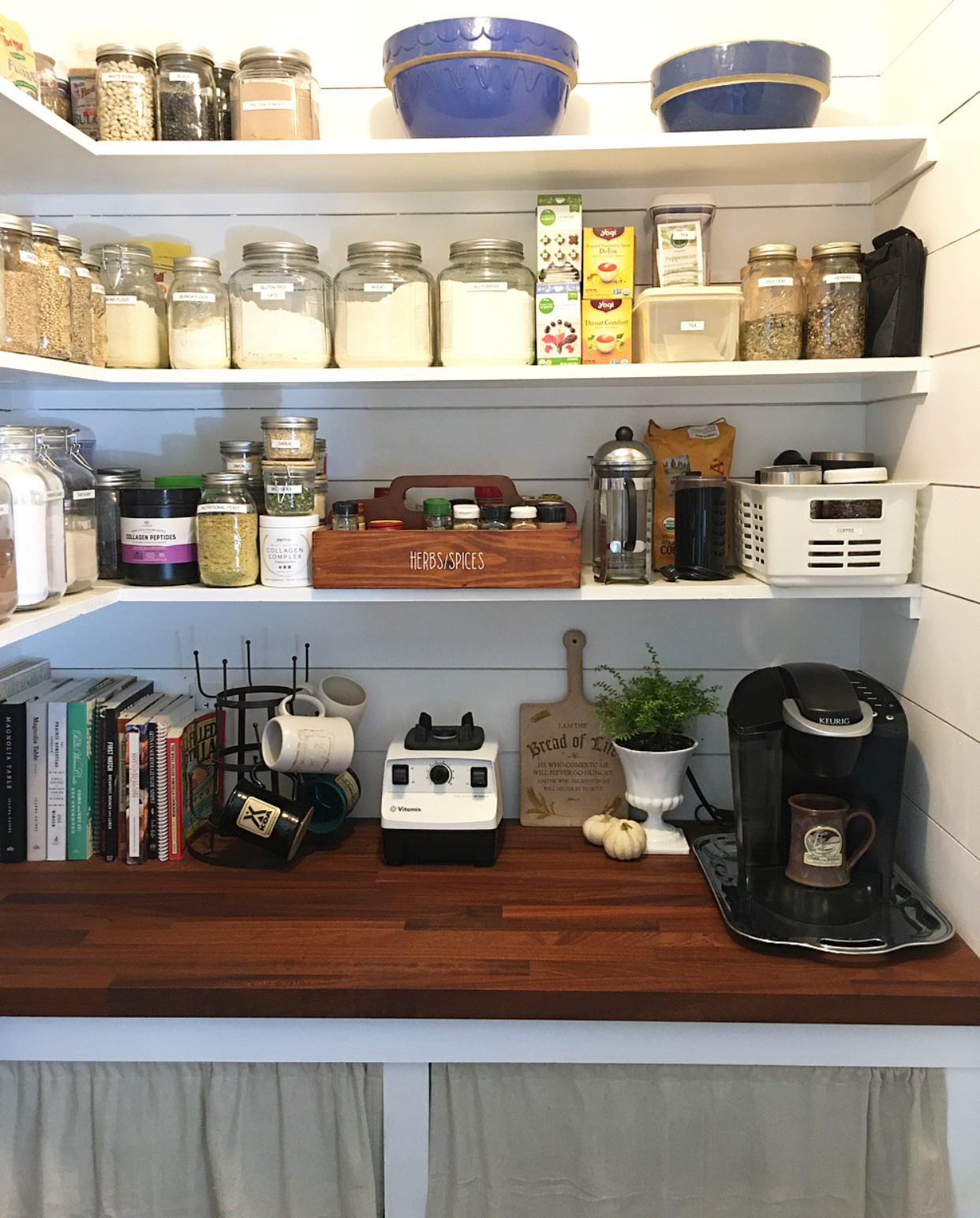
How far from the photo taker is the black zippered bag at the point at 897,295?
156 centimetres

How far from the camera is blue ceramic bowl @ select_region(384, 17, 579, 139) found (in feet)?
4.98

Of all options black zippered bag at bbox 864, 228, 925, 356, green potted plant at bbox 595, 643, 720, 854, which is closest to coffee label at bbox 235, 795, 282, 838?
green potted plant at bbox 595, 643, 720, 854

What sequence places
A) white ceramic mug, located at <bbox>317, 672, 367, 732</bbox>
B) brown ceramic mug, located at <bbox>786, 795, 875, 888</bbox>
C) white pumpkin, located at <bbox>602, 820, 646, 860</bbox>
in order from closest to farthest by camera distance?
1. brown ceramic mug, located at <bbox>786, 795, 875, 888</bbox>
2. white pumpkin, located at <bbox>602, 820, 646, 860</bbox>
3. white ceramic mug, located at <bbox>317, 672, 367, 732</bbox>

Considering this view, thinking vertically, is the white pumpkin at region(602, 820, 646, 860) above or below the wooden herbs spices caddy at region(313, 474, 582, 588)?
below

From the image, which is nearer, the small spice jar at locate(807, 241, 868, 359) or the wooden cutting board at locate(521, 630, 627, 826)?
the small spice jar at locate(807, 241, 868, 359)

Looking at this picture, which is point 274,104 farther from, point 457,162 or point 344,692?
point 344,692

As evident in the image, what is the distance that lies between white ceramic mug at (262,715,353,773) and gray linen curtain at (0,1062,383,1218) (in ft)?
1.67

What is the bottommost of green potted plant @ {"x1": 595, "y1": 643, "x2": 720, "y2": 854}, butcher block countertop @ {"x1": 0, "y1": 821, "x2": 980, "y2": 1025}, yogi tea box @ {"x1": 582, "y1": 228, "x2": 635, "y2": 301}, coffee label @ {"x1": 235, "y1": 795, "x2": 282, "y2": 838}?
butcher block countertop @ {"x1": 0, "y1": 821, "x2": 980, "y2": 1025}

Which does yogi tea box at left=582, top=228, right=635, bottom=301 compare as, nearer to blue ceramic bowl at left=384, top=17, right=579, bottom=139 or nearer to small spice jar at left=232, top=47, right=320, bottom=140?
blue ceramic bowl at left=384, top=17, right=579, bottom=139

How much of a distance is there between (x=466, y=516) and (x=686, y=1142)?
100 cm

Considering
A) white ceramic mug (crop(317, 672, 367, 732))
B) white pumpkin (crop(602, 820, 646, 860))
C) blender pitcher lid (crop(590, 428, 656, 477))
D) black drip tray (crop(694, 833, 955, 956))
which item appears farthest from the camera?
white ceramic mug (crop(317, 672, 367, 732))

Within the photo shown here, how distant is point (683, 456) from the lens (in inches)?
72.8

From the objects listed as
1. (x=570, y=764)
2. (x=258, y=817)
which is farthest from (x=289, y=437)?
(x=570, y=764)

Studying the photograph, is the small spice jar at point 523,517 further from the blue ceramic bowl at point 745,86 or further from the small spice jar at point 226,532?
the blue ceramic bowl at point 745,86
